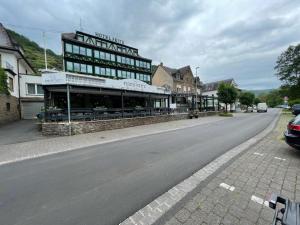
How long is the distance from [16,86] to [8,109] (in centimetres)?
458

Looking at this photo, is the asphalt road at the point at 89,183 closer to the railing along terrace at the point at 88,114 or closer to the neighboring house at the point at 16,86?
the railing along terrace at the point at 88,114

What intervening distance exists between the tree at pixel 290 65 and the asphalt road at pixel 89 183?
3557 centimetres

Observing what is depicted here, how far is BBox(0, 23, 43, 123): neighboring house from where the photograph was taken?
18734 mm

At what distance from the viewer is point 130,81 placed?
17453 millimetres

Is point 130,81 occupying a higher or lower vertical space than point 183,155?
higher

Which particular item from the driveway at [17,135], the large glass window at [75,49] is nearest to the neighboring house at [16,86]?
the driveway at [17,135]

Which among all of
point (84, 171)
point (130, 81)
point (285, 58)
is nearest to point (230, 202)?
point (84, 171)

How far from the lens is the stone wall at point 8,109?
16850mm

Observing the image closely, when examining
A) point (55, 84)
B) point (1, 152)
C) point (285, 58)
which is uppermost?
point (285, 58)

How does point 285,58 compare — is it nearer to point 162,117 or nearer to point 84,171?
point 162,117

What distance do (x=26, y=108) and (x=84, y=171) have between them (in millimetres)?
23491

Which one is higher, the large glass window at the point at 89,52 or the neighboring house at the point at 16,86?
the large glass window at the point at 89,52

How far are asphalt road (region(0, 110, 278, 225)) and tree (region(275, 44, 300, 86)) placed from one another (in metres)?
35.6

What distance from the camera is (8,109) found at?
18.3 m
